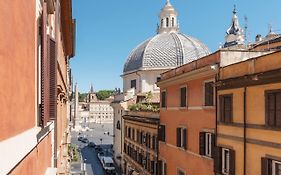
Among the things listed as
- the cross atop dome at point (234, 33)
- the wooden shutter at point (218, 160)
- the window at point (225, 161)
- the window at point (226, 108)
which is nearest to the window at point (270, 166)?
the window at point (225, 161)

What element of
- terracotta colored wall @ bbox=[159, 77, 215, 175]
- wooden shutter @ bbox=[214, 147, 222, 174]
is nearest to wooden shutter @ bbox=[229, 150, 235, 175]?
wooden shutter @ bbox=[214, 147, 222, 174]

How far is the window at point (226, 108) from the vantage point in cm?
1639

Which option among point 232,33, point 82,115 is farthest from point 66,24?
point 82,115

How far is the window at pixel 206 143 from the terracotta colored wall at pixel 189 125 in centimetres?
29

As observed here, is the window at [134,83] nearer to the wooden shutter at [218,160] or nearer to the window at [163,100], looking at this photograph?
the window at [163,100]

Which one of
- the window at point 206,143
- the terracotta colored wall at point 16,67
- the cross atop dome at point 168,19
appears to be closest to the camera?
the terracotta colored wall at point 16,67

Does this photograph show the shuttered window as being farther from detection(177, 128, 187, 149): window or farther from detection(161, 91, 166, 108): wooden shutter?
detection(161, 91, 166, 108): wooden shutter

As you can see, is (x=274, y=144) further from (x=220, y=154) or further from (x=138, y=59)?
(x=138, y=59)

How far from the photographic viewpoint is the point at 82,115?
17762cm

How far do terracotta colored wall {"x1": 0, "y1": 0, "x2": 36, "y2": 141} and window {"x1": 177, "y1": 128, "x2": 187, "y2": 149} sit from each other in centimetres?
1761

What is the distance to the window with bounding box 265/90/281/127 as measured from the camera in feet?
42.2

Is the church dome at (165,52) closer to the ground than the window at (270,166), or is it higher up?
higher up

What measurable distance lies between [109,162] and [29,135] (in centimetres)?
4917

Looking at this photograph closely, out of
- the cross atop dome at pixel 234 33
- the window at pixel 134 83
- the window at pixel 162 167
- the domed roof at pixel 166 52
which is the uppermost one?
the cross atop dome at pixel 234 33
